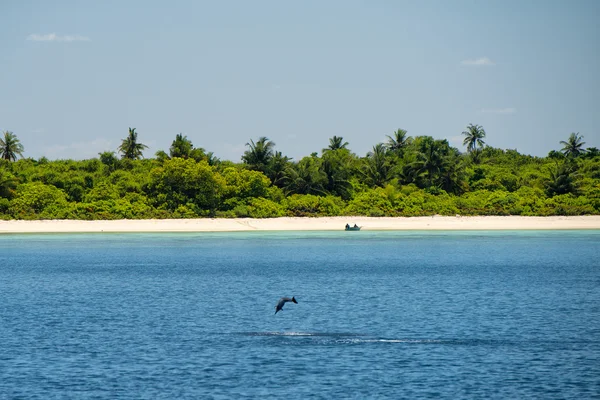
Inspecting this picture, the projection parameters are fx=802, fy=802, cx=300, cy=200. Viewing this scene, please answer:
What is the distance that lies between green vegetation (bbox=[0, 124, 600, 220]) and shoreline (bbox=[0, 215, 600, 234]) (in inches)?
55.7

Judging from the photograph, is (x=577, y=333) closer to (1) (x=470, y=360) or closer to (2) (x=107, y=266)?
(1) (x=470, y=360)

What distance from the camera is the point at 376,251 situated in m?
65.0

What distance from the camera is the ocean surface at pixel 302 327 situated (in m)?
20.6

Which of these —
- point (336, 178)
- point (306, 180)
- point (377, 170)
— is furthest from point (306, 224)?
point (377, 170)

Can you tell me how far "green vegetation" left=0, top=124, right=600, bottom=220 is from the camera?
8606 centimetres

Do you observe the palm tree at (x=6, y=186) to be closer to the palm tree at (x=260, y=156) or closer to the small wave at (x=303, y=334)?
the palm tree at (x=260, y=156)

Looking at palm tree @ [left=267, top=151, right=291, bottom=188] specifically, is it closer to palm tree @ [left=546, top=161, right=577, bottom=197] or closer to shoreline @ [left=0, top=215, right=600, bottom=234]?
shoreline @ [left=0, top=215, right=600, bottom=234]

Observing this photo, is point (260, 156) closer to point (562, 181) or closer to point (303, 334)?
point (562, 181)

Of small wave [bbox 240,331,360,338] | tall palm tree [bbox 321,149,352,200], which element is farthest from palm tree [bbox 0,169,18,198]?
small wave [bbox 240,331,360,338]

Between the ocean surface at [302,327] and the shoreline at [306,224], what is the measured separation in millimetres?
23675

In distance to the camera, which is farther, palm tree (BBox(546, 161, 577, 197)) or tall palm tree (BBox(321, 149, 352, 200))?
tall palm tree (BBox(321, 149, 352, 200))

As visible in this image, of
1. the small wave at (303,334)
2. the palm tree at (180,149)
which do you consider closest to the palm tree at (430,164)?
the palm tree at (180,149)

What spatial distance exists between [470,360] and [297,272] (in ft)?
86.4

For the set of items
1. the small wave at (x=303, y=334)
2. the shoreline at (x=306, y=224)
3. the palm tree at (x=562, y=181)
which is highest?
the palm tree at (x=562, y=181)
